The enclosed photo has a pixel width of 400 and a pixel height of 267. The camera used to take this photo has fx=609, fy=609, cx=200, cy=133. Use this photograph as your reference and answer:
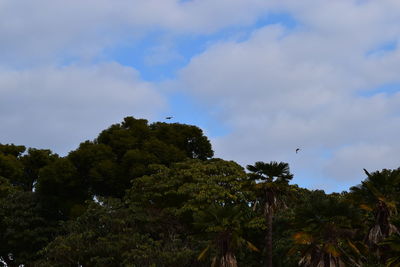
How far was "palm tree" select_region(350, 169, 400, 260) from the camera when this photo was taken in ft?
124

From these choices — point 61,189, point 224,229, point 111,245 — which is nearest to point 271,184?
point 224,229

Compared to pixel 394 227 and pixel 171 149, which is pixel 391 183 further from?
pixel 171 149

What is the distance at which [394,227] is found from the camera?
37625mm

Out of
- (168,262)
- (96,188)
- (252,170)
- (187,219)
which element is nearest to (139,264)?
(168,262)

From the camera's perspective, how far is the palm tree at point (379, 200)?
124 ft

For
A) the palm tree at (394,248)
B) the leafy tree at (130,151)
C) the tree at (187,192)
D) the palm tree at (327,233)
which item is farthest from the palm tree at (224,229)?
the leafy tree at (130,151)

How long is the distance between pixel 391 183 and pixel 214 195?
14.8 metres

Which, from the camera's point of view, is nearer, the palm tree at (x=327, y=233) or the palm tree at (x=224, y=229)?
the palm tree at (x=327, y=233)

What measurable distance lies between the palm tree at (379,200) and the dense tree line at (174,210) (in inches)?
2.6

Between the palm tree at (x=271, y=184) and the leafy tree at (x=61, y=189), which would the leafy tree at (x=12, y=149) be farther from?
the palm tree at (x=271, y=184)

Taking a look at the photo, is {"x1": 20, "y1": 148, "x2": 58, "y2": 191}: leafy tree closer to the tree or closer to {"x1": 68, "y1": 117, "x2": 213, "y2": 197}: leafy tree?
{"x1": 68, "y1": 117, "x2": 213, "y2": 197}: leafy tree

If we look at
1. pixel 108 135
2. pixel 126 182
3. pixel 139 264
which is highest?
pixel 108 135

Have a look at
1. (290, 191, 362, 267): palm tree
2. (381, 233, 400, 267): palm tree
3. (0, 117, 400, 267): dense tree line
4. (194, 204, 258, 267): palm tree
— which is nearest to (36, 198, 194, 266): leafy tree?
(0, 117, 400, 267): dense tree line

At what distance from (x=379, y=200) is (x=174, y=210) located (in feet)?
57.2
